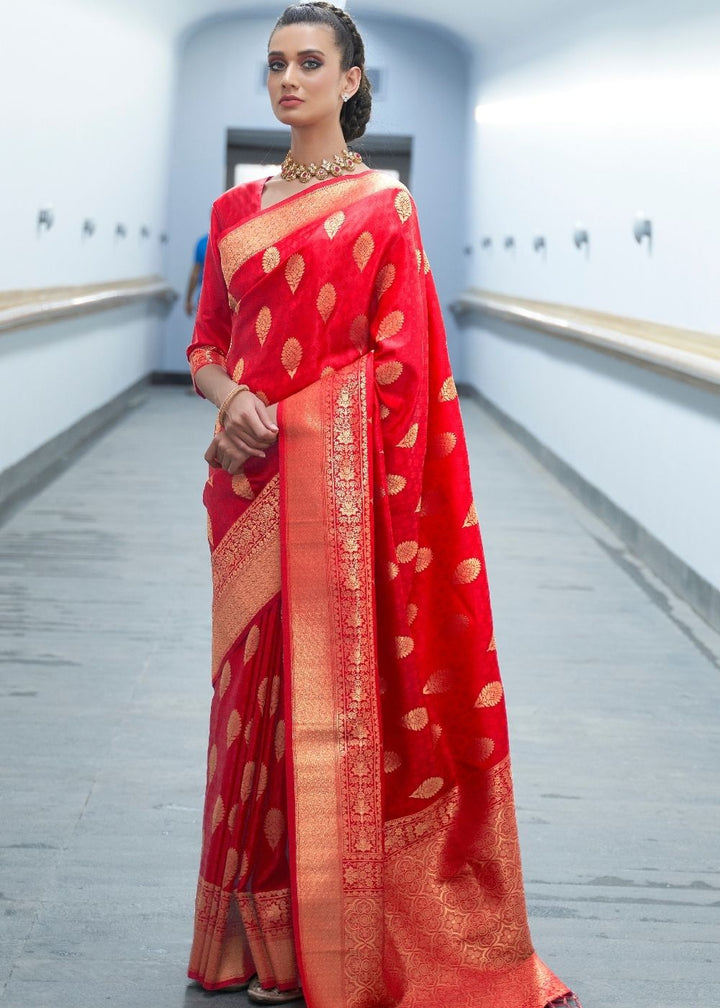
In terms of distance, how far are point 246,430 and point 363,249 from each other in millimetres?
335

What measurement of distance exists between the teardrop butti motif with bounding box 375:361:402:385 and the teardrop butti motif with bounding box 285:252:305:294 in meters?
0.18

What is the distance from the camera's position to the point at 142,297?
36.3 ft

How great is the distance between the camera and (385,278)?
2.07m

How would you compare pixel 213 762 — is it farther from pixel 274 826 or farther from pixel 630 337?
pixel 630 337

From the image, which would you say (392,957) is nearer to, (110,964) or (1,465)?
(110,964)

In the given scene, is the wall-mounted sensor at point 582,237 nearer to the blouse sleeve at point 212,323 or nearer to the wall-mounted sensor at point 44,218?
the wall-mounted sensor at point 44,218

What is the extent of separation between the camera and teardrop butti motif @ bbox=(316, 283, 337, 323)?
2059 millimetres

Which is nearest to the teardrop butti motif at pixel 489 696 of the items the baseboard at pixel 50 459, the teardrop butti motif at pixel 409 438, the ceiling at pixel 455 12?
the teardrop butti motif at pixel 409 438

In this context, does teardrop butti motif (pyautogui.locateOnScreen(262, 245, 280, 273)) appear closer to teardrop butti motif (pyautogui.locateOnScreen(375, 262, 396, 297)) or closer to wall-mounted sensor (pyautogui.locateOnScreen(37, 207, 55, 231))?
teardrop butti motif (pyautogui.locateOnScreen(375, 262, 396, 297))

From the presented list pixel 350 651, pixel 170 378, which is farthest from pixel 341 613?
pixel 170 378

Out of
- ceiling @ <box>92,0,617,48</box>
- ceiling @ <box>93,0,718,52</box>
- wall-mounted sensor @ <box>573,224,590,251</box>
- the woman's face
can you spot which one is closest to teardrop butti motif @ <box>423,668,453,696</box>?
the woman's face

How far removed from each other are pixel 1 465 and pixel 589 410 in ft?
10.7

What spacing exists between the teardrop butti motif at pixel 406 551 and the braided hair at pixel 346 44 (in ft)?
2.25

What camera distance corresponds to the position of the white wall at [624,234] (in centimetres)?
541
